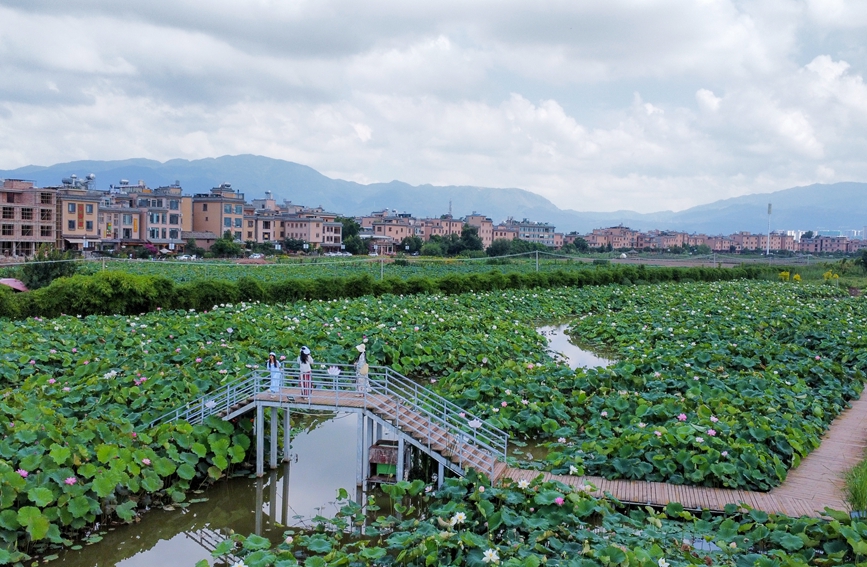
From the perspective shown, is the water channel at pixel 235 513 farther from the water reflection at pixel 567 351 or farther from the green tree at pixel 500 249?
the green tree at pixel 500 249

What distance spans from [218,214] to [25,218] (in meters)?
29.1

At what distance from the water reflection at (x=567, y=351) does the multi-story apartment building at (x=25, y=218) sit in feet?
132

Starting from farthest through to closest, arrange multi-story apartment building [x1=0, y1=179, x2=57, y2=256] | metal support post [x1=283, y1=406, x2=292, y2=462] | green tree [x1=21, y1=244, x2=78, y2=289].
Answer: multi-story apartment building [x1=0, y1=179, x2=57, y2=256] → green tree [x1=21, y1=244, x2=78, y2=289] → metal support post [x1=283, y1=406, x2=292, y2=462]

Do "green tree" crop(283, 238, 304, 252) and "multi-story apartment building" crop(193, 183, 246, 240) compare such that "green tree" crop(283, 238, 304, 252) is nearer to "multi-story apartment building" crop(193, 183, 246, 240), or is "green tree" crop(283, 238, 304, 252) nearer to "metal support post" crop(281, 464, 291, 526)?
"multi-story apartment building" crop(193, 183, 246, 240)

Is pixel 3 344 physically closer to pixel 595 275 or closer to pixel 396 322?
pixel 396 322

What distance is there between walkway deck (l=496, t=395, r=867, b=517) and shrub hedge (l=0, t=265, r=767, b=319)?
1726 centimetres

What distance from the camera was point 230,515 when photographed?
1059 cm

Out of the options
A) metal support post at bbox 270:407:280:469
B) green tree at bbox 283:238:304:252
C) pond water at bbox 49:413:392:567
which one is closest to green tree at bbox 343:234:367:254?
green tree at bbox 283:238:304:252

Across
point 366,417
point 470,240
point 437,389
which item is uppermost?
point 470,240

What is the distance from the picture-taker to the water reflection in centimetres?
2073

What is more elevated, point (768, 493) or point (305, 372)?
point (305, 372)

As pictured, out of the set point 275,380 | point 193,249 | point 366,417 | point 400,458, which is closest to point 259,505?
point 275,380

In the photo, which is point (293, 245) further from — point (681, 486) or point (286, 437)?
point (681, 486)

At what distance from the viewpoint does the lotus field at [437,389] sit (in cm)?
977
